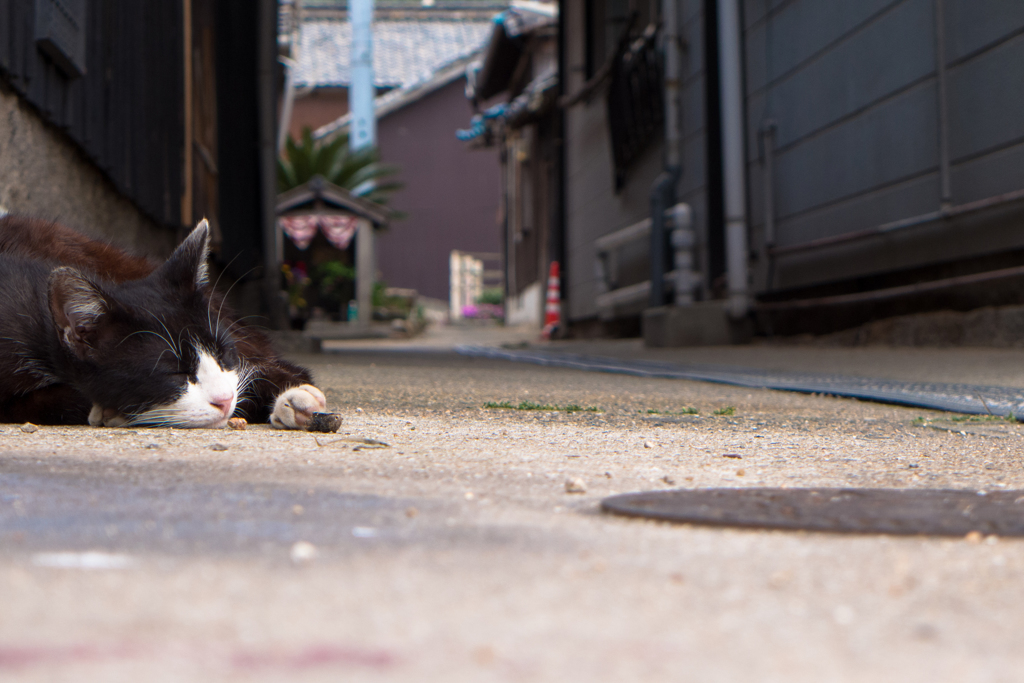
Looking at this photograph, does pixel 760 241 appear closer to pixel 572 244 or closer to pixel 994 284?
pixel 994 284

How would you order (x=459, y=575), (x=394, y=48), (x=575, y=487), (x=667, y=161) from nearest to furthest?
(x=459, y=575) → (x=575, y=487) → (x=667, y=161) → (x=394, y=48)

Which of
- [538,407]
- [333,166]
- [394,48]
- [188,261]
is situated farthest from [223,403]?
[394,48]

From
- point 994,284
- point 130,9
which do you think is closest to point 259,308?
point 130,9

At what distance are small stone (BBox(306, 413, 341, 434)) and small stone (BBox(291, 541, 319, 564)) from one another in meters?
0.92

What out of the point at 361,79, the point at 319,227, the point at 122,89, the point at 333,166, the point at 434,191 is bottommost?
the point at 122,89

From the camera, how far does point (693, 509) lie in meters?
0.99

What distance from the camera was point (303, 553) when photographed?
0.79 meters

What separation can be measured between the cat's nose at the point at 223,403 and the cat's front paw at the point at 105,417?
17cm

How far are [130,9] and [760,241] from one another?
3502 mm

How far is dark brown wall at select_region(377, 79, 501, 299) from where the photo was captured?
2080 cm

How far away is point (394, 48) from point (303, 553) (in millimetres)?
23363

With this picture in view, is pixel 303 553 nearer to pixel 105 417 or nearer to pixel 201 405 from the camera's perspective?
pixel 201 405

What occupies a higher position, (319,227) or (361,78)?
(361,78)

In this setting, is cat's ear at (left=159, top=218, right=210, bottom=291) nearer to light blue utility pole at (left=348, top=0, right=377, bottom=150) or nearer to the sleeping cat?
the sleeping cat
